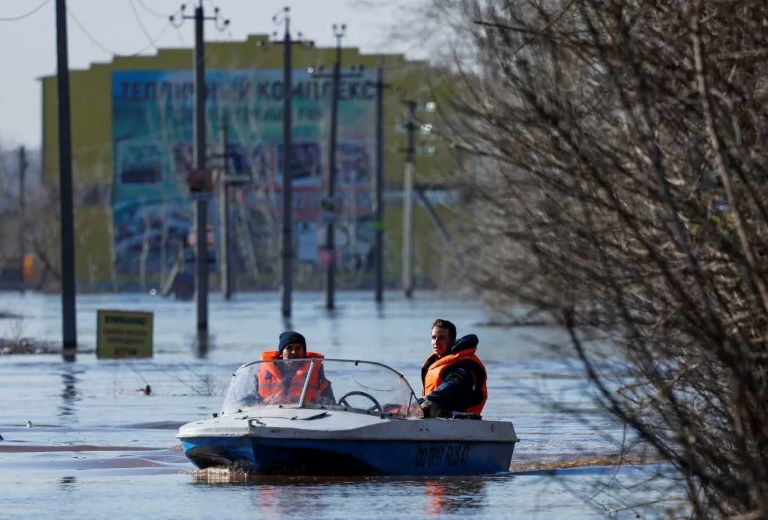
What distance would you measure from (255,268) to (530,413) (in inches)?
3593

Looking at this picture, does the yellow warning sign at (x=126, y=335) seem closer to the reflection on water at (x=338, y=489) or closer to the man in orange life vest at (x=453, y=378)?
the reflection on water at (x=338, y=489)

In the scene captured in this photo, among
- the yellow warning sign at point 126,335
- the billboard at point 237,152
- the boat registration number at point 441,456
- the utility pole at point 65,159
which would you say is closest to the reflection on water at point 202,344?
the yellow warning sign at point 126,335

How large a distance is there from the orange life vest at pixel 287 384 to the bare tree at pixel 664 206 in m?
5.96

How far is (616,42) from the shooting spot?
394 inches

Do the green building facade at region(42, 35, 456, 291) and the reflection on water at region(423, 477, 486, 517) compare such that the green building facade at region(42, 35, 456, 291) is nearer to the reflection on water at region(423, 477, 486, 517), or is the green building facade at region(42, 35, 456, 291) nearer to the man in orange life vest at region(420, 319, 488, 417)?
the man in orange life vest at region(420, 319, 488, 417)

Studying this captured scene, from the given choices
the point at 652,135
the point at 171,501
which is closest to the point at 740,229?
the point at 652,135

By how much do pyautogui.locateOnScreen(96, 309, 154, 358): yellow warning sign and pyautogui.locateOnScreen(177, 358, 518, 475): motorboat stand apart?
18.0m

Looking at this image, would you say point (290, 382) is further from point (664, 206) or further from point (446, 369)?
point (664, 206)

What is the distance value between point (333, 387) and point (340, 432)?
0.96m

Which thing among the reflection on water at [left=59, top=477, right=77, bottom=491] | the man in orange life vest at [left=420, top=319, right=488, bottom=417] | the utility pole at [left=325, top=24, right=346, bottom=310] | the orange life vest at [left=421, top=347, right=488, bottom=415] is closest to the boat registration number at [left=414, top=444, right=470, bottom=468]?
the man in orange life vest at [left=420, top=319, right=488, bottom=417]

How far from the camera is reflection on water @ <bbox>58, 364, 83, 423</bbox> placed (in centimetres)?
2531

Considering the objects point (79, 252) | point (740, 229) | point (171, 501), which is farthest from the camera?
point (79, 252)

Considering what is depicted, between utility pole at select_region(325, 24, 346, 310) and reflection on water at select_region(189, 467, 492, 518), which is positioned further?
utility pole at select_region(325, 24, 346, 310)

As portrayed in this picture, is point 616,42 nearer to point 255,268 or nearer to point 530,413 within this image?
point 530,413
